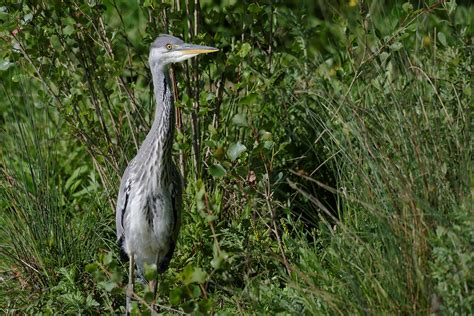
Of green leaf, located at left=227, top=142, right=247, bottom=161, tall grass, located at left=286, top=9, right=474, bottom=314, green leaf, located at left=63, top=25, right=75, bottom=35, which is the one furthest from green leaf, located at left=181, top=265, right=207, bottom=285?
green leaf, located at left=63, top=25, right=75, bottom=35

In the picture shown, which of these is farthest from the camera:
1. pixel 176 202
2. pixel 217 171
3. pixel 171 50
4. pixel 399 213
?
pixel 176 202

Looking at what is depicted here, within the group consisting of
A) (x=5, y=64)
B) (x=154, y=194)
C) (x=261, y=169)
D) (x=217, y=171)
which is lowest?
(x=261, y=169)

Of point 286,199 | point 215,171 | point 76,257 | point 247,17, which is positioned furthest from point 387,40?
point 76,257

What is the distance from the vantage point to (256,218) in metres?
5.52

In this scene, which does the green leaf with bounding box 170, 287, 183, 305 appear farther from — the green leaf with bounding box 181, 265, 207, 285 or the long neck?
the long neck

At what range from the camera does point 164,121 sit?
5043 mm

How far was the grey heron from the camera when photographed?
5.04m

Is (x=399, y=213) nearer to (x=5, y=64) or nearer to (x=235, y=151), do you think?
(x=235, y=151)

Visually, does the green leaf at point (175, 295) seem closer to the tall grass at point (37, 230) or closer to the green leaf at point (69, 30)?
the tall grass at point (37, 230)

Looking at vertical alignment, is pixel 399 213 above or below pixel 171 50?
below

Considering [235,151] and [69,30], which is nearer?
[235,151]

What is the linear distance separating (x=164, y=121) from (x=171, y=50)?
0.38 m

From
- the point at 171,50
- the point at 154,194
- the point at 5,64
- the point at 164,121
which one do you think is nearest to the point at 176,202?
the point at 154,194

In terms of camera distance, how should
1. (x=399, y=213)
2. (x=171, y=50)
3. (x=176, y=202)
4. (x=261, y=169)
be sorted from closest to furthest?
(x=399, y=213)
(x=171, y=50)
(x=176, y=202)
(x=261, y=169)
